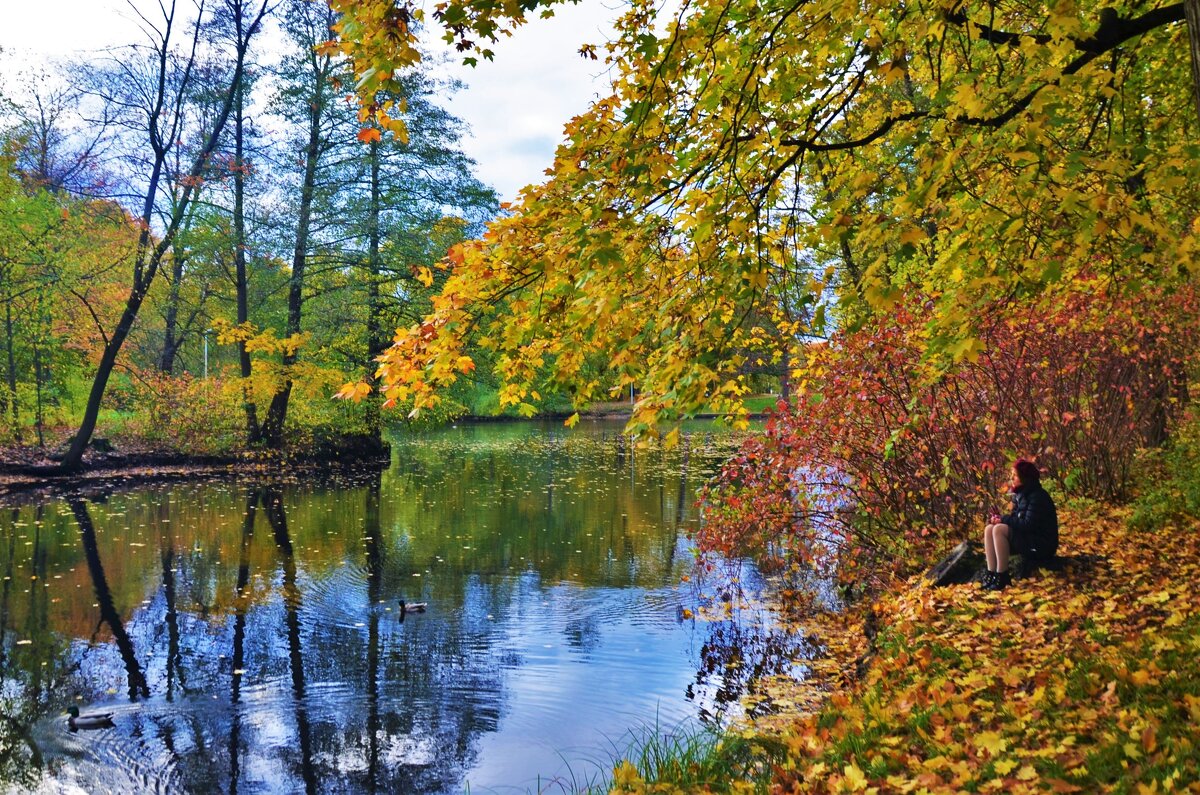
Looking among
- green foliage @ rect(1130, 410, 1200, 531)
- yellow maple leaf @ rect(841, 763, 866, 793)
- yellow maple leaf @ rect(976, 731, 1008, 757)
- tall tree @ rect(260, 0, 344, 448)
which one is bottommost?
yellow maple leaf @ rect(841, 763, 866, 793)

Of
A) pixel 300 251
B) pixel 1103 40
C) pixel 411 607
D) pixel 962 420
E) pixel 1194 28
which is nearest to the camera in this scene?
pixel 1194 28

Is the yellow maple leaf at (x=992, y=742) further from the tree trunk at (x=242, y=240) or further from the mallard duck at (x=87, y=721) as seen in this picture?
the tree trunk at (x=242, y=240)

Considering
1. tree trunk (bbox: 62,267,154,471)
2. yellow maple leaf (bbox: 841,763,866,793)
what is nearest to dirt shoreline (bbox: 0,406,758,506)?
tree trunk (bbox: 62,267,154,471)

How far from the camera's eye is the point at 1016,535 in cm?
764

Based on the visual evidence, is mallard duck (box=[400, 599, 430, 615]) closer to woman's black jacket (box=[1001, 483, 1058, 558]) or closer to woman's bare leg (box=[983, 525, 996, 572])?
woman's bare leg (box=[983, 525, 996, 572])

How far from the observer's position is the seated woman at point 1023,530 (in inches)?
294

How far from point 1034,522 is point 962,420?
2207mm

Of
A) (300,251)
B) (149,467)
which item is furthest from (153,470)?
(300,251)

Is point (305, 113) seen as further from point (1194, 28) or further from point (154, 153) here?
point (1194, 28)

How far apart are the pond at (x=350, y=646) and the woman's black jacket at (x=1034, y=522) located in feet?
8.04

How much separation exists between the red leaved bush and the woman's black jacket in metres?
1.50

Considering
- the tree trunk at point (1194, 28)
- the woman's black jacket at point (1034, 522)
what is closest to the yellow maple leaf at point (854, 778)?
the tree trunk at point (1194, 28)

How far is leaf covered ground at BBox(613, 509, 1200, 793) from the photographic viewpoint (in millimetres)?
4004

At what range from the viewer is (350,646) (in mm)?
8766
